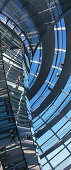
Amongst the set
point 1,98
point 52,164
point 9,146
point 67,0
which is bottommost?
point 52,164

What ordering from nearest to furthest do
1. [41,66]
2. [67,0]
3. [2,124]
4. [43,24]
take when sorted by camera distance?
[2,124] < [67,0] < [43,24] < [41,66]

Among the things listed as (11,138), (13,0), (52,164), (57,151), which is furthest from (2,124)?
(57,151)

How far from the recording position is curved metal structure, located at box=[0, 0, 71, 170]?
891 centimetres

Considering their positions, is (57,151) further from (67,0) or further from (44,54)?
(67,0)

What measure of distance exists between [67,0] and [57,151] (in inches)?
402

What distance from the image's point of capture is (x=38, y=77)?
20688 mm

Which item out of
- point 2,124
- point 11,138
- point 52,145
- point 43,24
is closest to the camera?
point 11,138

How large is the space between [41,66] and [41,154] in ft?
25.9

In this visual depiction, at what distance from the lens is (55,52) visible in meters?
18.0

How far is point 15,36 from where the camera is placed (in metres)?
14.2

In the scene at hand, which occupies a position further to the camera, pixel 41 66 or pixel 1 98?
pixel 41 66

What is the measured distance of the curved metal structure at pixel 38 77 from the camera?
8906 millimetres

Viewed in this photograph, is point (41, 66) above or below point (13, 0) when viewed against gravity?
below

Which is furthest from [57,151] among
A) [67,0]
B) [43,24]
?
[67,0]
